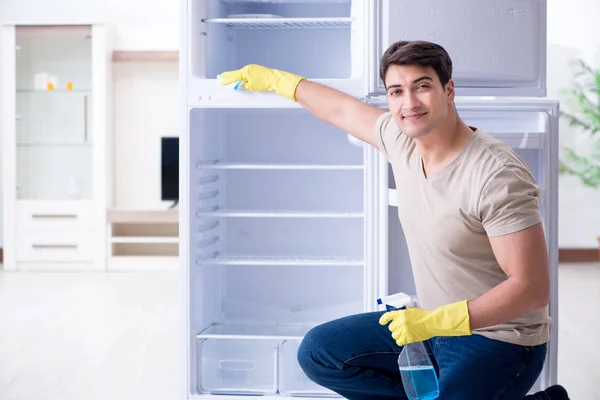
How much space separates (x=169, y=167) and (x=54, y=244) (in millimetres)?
1188

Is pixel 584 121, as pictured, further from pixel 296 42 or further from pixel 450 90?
pixel 450 90

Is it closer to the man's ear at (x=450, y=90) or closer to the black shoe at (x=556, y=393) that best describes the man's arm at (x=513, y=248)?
the man's ear at (x=450, y=90)

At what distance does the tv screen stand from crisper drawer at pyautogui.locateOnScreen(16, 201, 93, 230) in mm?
688

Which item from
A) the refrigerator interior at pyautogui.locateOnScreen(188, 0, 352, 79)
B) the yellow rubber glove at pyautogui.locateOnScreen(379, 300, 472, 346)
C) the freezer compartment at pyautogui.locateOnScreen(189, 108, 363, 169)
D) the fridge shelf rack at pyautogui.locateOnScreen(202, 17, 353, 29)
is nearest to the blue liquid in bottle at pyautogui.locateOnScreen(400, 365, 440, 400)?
the yellow rubber glove at pyautogui.locateOnScreen(379, 300, 472, 346)

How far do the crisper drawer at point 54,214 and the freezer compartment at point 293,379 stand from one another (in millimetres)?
4098

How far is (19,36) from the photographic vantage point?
6.82 metres

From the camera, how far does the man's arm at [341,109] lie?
8.64 ft

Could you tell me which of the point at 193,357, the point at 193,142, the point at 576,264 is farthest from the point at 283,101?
the point at 576,264

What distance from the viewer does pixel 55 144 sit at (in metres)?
7.00

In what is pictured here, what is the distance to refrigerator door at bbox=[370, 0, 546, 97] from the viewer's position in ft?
9.36

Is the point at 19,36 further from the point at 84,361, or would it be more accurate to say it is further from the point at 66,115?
the point at 84,361

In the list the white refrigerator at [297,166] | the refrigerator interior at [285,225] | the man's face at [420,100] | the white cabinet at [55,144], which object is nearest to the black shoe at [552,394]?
the white refrigerator at [297,166]

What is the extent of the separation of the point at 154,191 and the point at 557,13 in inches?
160

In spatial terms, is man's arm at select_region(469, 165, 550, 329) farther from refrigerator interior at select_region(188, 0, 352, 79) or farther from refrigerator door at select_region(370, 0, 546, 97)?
refrigerator interior at select_region(188, 0, 352, 79)
